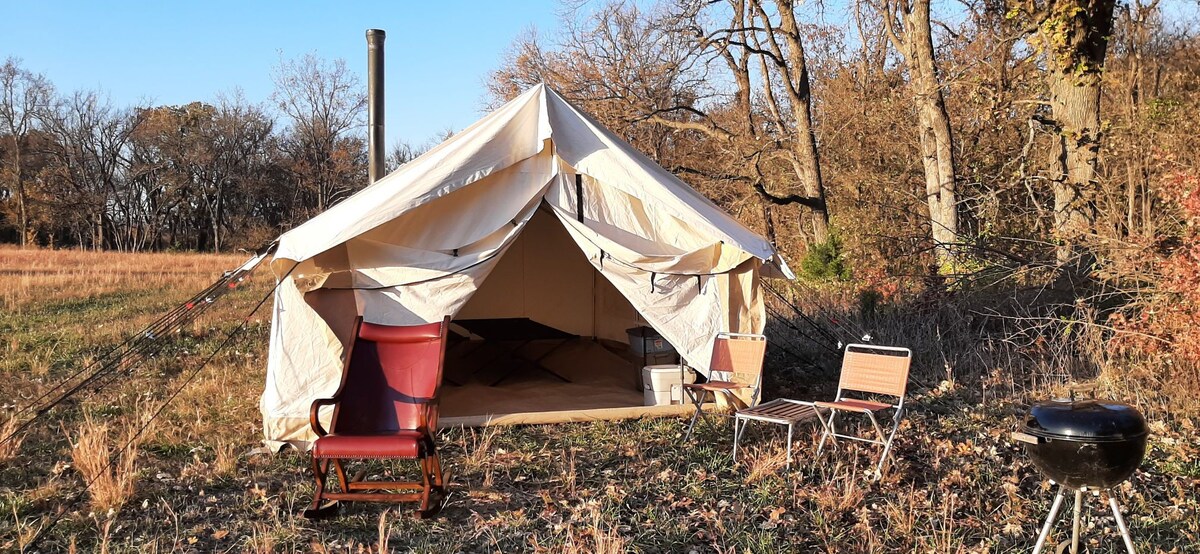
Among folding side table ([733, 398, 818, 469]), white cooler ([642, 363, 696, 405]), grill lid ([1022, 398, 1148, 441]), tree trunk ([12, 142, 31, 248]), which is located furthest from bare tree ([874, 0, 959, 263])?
tree trunk ([12, 142, 31, 248])

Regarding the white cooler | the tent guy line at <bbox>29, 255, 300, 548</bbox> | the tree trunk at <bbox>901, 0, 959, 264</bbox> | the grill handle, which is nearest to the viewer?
the grill handle

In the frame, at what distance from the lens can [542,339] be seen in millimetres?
7754

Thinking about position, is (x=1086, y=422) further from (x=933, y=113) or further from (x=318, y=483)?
(x=933, y=113)

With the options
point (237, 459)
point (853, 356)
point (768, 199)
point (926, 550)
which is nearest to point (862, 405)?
point (853, 356)

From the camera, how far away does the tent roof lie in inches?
196

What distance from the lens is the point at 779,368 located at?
7.46 meters

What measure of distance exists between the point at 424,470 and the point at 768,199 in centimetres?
978

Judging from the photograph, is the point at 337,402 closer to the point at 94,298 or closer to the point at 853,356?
the point at 853,356

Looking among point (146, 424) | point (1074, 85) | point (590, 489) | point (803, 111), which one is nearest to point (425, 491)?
point (590, 489)

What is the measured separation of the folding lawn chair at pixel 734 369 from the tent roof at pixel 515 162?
1.77 ft

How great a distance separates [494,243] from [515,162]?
1.79 ft

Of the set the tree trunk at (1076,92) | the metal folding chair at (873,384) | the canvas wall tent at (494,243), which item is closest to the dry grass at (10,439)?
the canvas wall tent at (494,243)

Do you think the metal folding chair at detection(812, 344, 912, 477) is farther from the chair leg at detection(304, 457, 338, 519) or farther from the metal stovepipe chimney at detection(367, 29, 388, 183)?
the metal stovepipe chimney at detection(367, 29, 388, 183)

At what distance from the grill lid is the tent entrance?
11.8 ft
